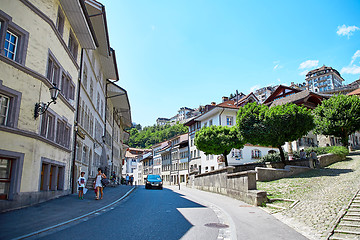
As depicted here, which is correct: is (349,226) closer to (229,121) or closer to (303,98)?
(303,98)

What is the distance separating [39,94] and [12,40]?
7.43 feet

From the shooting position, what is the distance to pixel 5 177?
9.95 m

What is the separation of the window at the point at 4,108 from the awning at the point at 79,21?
6.73 metres

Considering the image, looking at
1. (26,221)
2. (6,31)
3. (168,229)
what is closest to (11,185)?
(26,221)

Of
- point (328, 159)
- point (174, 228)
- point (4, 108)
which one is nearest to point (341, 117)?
point (328, 159)

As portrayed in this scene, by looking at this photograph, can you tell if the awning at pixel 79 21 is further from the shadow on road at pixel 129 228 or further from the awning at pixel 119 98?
the awning at pixel 119 98

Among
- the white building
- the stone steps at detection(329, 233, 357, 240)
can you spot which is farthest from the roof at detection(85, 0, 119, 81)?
the stone steps at detection(329, 233, 357, 240)

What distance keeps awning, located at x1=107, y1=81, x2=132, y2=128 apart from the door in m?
24.9

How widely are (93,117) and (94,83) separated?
3.14 meters

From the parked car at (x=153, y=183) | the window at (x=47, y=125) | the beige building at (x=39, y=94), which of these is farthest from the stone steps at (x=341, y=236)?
the parked car at (x=153, y=183)

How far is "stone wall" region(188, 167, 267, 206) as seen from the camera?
1376 cm

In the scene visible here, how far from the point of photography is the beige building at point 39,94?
397 inches

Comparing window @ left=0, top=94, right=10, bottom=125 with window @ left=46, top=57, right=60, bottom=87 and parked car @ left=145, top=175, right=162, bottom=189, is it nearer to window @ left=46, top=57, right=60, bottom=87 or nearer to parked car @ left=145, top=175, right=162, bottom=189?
window @ left=46, top=57, right=60, bottom=87

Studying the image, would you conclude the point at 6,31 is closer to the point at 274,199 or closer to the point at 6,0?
the point at 6,0
